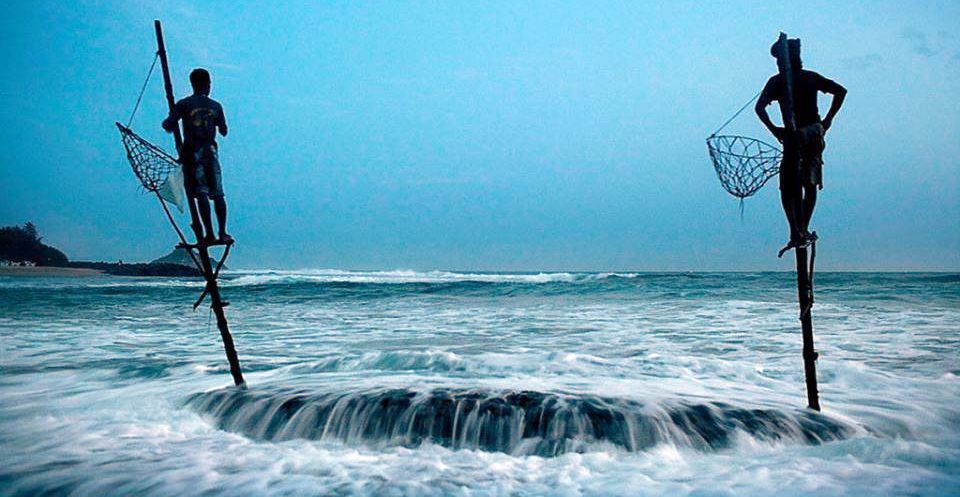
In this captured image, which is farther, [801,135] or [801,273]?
[801,273]

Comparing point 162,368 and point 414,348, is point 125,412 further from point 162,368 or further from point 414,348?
point 414,348

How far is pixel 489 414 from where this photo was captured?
20.0 ft

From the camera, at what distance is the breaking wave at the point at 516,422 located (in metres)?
5.67

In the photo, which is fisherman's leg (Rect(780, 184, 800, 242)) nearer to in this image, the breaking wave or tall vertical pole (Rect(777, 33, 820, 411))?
tall vertical pole (Rect(777, 33, 820, 411))

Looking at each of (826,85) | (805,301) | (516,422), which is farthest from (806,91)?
(516,422)

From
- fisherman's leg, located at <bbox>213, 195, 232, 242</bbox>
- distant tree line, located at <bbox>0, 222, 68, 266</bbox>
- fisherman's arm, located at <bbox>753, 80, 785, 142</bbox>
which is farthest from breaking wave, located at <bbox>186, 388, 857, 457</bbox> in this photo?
distant tree line, located at <bbox>0, 222, 68, 266</bbox>

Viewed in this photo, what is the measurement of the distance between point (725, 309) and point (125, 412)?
17.9m

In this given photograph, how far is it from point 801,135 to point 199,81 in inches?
239

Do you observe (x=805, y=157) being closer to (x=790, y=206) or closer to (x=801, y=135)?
(x=801, y=135)

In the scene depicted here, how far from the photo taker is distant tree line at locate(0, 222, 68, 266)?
69.9 meters

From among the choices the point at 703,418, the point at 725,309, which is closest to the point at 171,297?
the point at 725,309

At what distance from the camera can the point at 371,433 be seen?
598cm

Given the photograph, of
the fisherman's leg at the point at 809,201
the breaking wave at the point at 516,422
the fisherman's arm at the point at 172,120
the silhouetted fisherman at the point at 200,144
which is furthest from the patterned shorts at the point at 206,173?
the fisherman's leg at the point at 809,201

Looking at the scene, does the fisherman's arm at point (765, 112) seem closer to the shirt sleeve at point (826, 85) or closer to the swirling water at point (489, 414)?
the shirt sleeve at point (826, 85)
